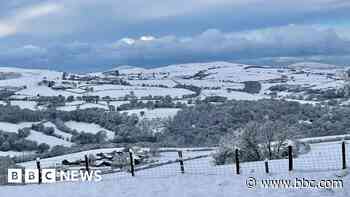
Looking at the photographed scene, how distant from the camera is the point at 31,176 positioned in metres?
22.6

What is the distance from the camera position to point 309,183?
1616 cm

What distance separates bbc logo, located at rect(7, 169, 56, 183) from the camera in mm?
22278

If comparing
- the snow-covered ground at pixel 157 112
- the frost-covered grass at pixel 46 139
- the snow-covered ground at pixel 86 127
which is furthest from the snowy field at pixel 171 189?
the snow-covered ground at pixel 157 112

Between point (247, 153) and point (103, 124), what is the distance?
32716mm

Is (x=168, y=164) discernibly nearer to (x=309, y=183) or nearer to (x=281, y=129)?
(x=281, y=129)

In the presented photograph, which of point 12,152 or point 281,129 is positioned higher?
point 281,129

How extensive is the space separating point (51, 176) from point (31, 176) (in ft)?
2.64

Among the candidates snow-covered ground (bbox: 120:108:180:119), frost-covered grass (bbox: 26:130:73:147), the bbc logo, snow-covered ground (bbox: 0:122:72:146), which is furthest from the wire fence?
snow-covered ground (bbox: 120:108:180:119)

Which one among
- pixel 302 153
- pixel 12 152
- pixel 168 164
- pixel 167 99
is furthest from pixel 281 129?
pixel 167 99

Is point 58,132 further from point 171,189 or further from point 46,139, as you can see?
point 171,189

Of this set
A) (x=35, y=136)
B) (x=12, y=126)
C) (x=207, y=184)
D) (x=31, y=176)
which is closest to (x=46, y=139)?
(x=35, y=136)

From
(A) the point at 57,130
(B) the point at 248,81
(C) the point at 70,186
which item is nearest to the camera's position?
(C) the point at 70,186

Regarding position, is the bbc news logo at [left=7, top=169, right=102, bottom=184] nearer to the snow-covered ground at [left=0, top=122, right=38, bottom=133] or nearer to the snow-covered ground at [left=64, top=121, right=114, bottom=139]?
the snow-covered ground at [left=0, top=122, right=38, bottom=133]

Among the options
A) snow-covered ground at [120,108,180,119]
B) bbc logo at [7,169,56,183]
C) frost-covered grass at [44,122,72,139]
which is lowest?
frost-covered grass at [44,122,72,139]
